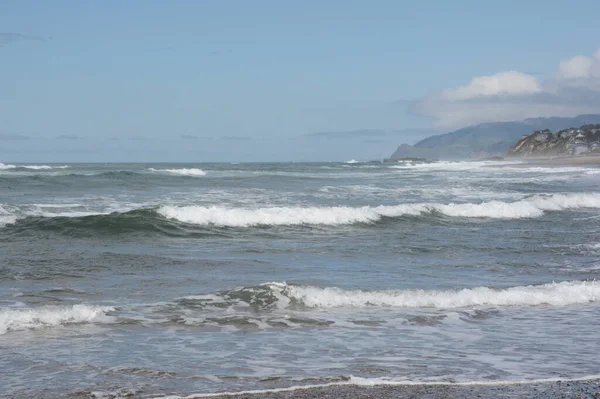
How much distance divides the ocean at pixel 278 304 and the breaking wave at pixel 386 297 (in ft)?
0.09

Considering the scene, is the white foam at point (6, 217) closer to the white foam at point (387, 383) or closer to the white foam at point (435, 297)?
the white foam at point (435, 297)

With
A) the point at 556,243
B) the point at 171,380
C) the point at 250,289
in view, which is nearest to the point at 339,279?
the point at 250,289

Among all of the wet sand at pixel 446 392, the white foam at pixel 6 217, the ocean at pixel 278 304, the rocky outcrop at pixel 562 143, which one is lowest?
the ocean at pixel 278 304

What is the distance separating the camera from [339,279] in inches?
420

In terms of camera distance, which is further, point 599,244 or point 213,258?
point 599,244

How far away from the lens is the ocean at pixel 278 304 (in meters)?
6.04

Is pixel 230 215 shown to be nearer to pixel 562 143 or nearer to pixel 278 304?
pixel 278 304

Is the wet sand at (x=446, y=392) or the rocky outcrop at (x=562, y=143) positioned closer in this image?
the wet sand at (x=446, y=392)

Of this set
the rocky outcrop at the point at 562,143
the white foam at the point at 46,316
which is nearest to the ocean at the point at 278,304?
the white foam at the point at 46,316

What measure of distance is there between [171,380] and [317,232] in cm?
1218

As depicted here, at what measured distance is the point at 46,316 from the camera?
7859mm

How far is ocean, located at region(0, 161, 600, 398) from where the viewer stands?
6.04 m

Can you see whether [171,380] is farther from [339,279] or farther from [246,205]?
[246,205]

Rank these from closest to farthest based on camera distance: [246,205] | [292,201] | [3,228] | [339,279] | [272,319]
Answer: [272,319] → [339,279] → [3,228] → [246,205] → [292,201]
